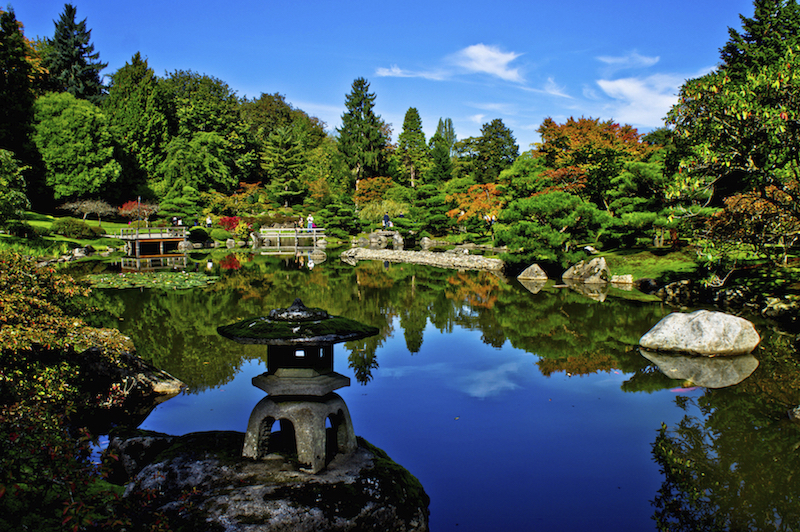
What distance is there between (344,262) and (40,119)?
66.1ft

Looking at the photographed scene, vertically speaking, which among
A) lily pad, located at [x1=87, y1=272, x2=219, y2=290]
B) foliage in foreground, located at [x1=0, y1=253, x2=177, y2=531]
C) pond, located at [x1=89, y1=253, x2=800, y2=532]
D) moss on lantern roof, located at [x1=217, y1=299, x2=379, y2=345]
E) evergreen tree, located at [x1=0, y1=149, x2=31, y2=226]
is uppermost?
evergreen tree, located at [x1=0, y1=149, x2=31, y2=226]

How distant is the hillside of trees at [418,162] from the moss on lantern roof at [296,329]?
293 inches

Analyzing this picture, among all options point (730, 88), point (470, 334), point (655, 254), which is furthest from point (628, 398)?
point (655, 254)

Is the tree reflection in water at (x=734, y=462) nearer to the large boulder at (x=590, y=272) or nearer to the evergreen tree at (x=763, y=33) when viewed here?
the large boulder at (x=590, y=272)

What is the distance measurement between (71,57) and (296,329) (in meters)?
43.4

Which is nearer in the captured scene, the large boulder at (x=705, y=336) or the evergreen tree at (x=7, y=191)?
the large boulder at (x=705, y=336)

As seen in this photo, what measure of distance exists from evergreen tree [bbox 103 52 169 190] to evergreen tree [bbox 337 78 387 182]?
563 inches

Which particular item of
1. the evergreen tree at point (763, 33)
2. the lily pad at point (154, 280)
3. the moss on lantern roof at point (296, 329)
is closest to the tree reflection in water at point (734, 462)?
the moss on lantern roof at point (296, 329)

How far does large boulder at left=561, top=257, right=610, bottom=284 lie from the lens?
17.4m

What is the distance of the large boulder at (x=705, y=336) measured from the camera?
8.50m

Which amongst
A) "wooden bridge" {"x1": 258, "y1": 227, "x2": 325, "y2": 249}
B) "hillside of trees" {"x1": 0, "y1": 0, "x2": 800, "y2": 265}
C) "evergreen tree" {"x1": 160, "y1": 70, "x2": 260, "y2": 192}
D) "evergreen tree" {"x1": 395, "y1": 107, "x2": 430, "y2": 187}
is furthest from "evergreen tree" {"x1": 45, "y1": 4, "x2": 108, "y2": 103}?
"evergreen tree" {"x1": 395, "y1": 107, "x2": 430, "y2": 187}

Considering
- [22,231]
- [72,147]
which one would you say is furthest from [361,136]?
[22,231]

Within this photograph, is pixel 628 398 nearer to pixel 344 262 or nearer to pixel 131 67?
pixel 344 262

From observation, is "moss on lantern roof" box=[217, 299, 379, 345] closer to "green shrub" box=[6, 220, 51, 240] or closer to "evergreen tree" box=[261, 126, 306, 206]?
"green shrub" box=[6, 220, 51, 240]
